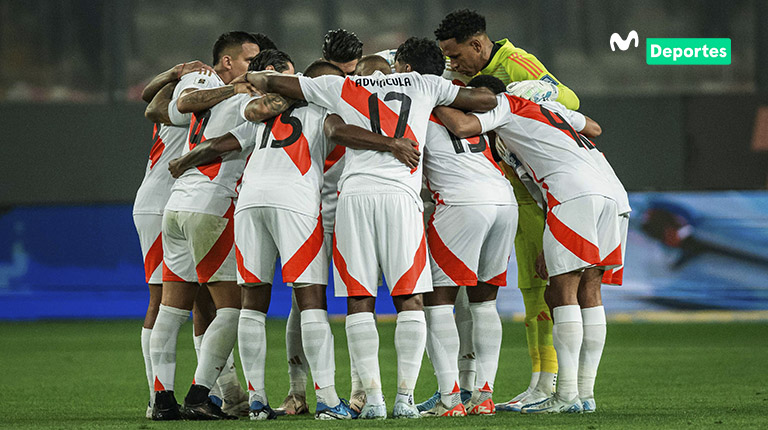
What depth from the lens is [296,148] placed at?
5535mm

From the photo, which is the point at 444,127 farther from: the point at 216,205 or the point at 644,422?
the point at 644,422

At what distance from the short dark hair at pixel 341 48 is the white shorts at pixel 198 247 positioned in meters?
1.17

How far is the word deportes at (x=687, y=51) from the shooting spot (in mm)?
16062

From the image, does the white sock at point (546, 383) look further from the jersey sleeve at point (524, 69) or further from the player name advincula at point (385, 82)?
the player name advincula at point (385, 82)

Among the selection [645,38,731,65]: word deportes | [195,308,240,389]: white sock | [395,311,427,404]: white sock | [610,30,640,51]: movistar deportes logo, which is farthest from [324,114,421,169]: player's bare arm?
[645,38,731,65]: word deportes

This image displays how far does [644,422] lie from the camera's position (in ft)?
16.8

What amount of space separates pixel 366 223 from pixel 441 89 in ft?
2.88

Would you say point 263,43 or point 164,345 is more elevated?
point 263,43

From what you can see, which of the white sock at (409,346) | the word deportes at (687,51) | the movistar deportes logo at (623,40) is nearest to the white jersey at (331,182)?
the white sock at (409,346)

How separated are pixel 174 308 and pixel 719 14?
1258cm

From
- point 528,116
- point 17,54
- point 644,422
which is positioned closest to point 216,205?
point 528,116

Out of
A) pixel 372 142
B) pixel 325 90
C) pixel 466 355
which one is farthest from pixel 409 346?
pixel 325 90

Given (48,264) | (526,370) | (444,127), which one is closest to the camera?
(444,127)

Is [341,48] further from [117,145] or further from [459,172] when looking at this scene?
[117,145]
